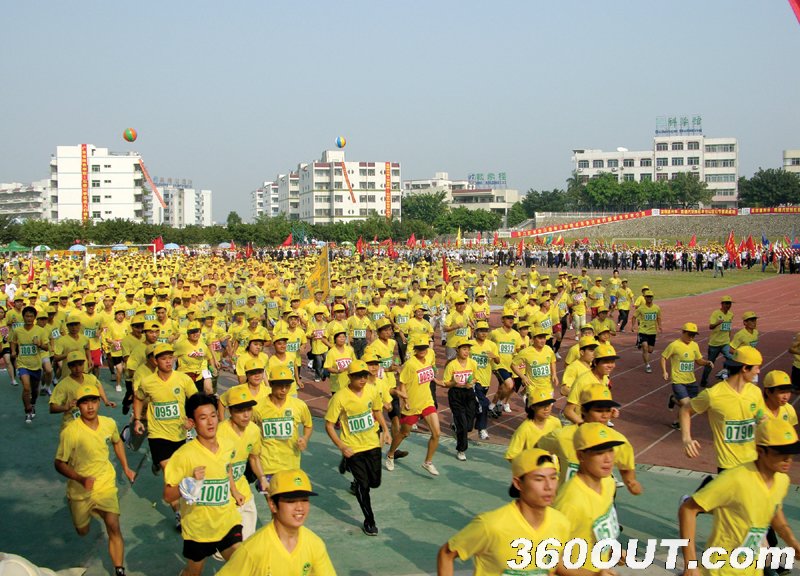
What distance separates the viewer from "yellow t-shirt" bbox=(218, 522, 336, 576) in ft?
13.0

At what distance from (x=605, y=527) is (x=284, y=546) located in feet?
6.18

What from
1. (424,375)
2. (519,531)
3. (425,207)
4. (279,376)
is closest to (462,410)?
(424,375)

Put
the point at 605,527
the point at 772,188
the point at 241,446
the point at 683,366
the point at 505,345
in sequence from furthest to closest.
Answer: the point at 772,188, the point at 505,345, the point at 683,366, the point at 241,446, the point at 605,527

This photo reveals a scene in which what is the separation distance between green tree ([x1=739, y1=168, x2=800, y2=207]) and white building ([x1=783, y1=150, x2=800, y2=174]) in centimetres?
2067

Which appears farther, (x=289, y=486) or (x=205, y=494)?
(x=205, y=494)

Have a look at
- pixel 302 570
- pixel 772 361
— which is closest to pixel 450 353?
pixel 772 361

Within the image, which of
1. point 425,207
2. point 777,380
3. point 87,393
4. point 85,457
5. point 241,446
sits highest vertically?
point 425,207

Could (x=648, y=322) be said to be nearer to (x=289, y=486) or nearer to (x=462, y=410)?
(x=462, y=410)

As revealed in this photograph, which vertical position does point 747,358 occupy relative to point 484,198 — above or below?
below

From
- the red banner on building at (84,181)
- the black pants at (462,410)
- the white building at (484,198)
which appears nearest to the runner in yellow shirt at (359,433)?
the black pants at (462,410)

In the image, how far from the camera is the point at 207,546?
5.55 meters

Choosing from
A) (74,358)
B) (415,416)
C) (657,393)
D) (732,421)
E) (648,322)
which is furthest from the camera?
(648,322)

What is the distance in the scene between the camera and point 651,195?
10050cm

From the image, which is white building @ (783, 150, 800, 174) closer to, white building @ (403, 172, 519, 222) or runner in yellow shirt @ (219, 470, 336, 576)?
white building @ (403, 172, 519, 222)
